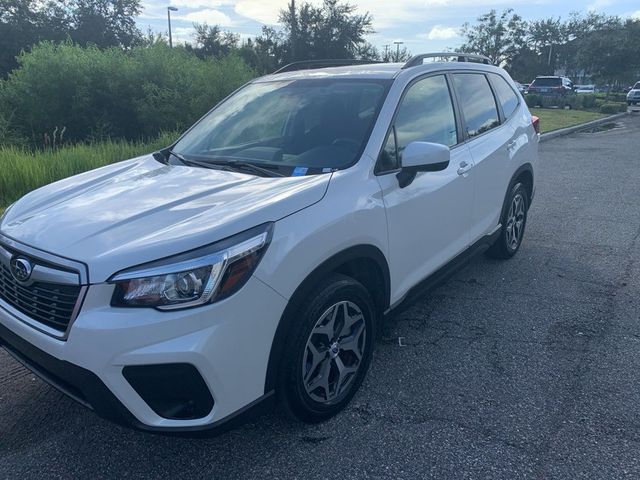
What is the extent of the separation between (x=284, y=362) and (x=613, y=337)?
101 inches

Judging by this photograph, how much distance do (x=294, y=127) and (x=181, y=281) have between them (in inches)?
65.1

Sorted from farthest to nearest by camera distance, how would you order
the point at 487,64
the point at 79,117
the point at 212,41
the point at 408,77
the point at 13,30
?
the point at 212,41 < the point at 13,30 < the point at 79,117 < the point at 487,64 < the point at 408,77

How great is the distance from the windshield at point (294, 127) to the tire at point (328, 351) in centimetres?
75

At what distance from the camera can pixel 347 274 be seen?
116 inches

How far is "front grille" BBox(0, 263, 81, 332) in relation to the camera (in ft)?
7.16

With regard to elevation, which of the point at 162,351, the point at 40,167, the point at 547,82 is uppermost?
the point at 547,82

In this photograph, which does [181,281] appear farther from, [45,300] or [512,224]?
[512,224]

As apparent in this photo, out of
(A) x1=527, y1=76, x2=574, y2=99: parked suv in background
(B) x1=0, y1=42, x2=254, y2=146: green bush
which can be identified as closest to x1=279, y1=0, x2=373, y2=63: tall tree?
(A) x1=527, y1=76, x2=574, y2=99: parked suv in background

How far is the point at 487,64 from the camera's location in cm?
492

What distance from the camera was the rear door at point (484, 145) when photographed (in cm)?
407

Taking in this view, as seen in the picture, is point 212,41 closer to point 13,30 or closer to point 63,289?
point 13,30

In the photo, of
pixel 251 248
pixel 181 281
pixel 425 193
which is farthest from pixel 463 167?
pixel 181 281

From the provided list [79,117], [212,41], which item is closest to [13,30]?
[212,41]

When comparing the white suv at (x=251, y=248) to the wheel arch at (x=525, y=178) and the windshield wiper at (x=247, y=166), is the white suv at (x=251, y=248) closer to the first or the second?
the windshield wiper at (x=247, y=166)
